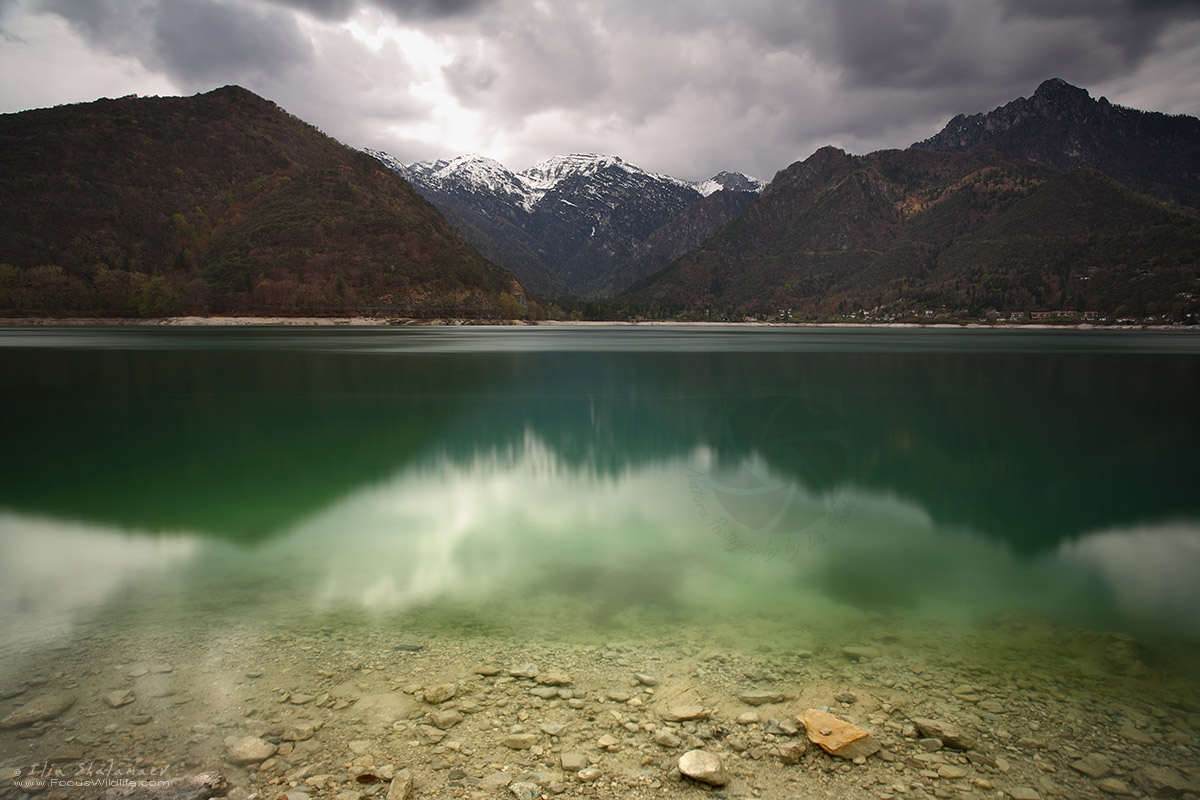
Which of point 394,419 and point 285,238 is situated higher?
point 285,238

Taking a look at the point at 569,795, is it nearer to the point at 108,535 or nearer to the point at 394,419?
the point at 108,535

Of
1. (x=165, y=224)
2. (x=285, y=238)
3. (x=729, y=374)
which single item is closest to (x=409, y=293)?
(x=285, y=238)

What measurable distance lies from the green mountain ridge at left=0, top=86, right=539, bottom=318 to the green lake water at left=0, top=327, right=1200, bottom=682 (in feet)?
347

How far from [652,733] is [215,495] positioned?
400 inches

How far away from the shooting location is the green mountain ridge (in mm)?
115438

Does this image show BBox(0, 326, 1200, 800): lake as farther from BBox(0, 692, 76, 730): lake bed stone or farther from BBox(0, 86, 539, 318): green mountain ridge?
BBox(0, 86, 539, 318): green mountain ridge

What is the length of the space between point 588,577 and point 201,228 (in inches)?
6640

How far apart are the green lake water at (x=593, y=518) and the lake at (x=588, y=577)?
6 cm

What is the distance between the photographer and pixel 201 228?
141m

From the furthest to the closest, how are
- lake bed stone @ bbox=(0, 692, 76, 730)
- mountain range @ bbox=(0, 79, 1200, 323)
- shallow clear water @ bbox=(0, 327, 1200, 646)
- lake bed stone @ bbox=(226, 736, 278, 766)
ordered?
mountain range @ bbox=(0, 79, 1200, 323) → shallow clear water @ bbox=(0, 327, 1200, 646) → lake bed stone @ bbox=(0, 692, 76, 730) → lake bed stone @ bbox=(226, 736, 278, 766)

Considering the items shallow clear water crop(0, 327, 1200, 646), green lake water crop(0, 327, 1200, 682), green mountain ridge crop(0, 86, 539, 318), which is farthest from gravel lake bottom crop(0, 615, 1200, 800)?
green mountain ridge crop(0, 86, 539, 318)

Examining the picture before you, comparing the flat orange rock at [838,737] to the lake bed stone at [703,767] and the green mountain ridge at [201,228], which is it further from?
the green mountain ridge at [201,228]

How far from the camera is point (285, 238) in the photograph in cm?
12581

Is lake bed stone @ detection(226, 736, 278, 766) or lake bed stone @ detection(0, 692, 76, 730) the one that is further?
lake bed stone @ detection(0, 692, 76, 730)
